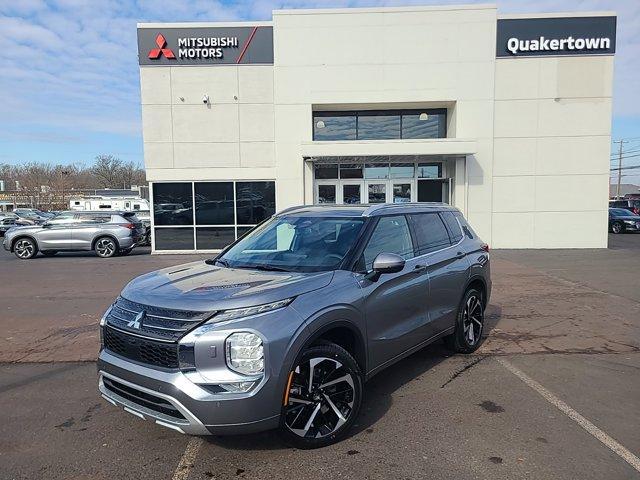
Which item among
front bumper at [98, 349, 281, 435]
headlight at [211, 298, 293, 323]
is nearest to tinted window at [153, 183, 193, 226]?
front bumper at [98, 349, 281, 435]

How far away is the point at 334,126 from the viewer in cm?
1845

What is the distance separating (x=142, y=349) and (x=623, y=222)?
2992 cm

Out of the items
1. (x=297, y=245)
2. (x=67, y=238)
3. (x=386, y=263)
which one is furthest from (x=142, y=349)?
(x=67, y=238)

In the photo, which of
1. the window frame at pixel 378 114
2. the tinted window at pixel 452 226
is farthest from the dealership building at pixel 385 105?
the tinted window at pixel 452 226

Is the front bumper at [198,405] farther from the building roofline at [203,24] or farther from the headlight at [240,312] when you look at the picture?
the building roofline at [203,24]

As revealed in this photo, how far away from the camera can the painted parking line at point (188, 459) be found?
10.4ft

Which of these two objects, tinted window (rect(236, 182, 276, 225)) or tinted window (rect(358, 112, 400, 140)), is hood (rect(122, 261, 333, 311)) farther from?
tinted window (rect(358, 112, 400, 140))

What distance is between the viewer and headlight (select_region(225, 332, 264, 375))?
10.1ft

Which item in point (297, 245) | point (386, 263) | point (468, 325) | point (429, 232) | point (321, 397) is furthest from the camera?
point (468, 325)

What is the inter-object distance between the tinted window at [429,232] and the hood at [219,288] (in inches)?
61.2

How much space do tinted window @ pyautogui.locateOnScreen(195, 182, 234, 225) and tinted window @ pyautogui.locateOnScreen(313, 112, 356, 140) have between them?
157 inches

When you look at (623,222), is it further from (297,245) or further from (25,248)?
(25,248)

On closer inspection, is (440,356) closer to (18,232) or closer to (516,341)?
(516,341)

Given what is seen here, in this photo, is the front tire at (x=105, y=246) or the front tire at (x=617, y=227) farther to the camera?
the front tire at (x=617, y=227)
